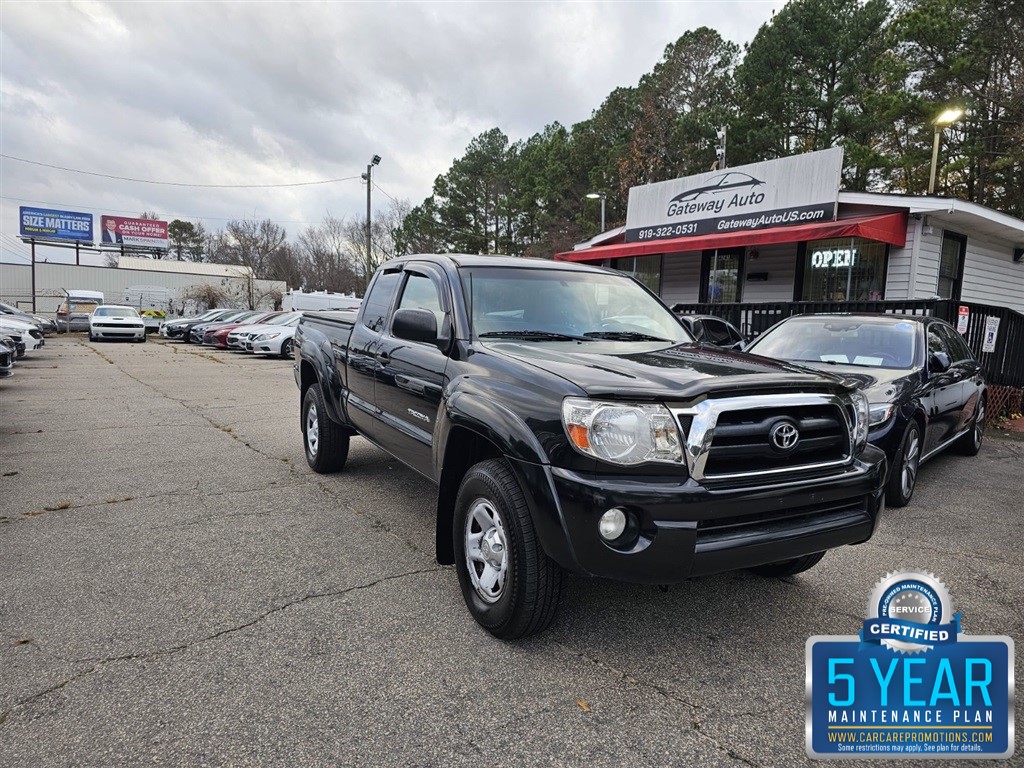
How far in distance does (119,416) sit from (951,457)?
10436 mm

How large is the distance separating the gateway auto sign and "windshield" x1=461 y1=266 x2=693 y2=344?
996cm

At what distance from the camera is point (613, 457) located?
243 centimetres

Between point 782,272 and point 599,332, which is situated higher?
point 782,272

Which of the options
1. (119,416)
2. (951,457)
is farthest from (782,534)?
(119,416)

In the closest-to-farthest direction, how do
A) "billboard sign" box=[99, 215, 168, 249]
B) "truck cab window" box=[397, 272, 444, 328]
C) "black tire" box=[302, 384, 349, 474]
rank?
"truck cab window" box=[397, 272, 444, 328] → "black tire" box=[302, 384, 349, 474] → "billboard sign" box=[99, 215, 168, 249]


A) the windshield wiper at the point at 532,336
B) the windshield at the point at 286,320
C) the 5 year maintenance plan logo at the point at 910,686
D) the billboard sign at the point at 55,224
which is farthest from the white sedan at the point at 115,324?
the billboard sign at the point at 55,224

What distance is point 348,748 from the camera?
2.13 metres

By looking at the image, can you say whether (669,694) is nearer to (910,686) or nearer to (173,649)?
(910,686)

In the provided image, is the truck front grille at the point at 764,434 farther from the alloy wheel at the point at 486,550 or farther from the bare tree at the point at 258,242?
the bare tree at the point at 258,242

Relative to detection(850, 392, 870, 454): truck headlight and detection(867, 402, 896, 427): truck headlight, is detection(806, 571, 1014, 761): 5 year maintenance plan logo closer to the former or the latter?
detection(850, 392, 870, 454): truck headlight

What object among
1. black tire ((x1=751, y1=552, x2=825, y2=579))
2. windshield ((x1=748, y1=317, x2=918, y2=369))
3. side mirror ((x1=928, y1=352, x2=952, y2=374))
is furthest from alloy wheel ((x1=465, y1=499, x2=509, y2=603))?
side mirror ((x1=928, y1=352, x2=952, y2=374))

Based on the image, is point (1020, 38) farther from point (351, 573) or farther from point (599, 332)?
point (351, 573)

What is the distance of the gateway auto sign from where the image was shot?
12.2 m

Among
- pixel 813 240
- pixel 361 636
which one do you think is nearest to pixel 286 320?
pixel 813 240
